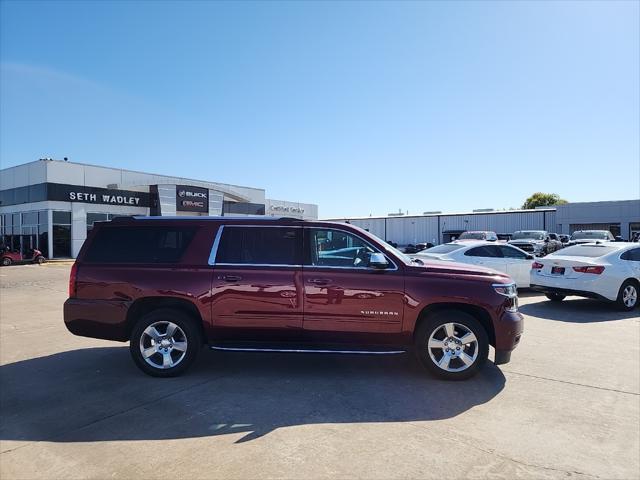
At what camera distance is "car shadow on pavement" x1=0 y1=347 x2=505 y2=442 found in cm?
384

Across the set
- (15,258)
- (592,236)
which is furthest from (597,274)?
(15,258)

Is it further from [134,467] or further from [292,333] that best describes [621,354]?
[134,467]

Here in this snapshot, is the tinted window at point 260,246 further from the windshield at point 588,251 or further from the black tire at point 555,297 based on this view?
the windshield at point 588,251

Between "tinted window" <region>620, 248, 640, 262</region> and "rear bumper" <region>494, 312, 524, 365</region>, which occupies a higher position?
"tinted window" <region>620, 248, 640, 262</region>

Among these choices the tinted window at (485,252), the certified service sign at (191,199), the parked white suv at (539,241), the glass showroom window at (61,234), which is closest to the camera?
the tinted window at (485,252)

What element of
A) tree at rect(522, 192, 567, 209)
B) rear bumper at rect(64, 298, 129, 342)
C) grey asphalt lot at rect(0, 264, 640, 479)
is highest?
tree at rect(522, 192, 567, 209)

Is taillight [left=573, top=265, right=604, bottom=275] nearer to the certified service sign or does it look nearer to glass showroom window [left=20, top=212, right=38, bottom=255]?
the certified service sign

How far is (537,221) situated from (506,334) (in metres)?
43.0

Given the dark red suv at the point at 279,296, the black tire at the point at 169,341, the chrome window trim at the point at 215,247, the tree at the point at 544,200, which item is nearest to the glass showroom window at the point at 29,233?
the dark red suv at the point at 279,296

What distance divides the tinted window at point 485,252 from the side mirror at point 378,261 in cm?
715

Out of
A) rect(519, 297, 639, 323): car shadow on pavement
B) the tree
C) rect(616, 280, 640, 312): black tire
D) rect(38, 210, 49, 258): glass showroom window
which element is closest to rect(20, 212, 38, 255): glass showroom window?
rect(38, 210, 49, 258): glass showroom window

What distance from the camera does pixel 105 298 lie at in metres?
5.30

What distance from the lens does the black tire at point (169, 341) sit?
5137mm

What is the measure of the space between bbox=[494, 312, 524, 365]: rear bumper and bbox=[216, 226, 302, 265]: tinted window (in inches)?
97.4
